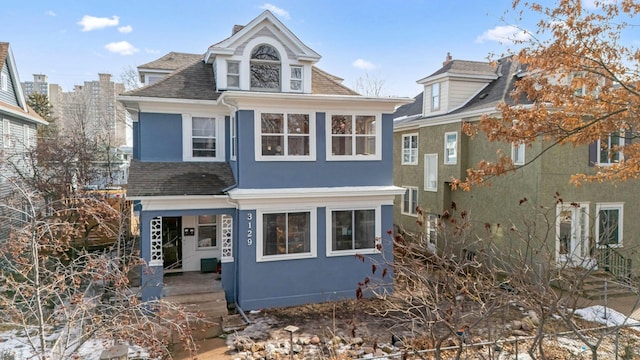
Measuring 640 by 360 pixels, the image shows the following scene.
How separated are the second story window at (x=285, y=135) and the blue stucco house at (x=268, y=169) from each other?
0.10ft

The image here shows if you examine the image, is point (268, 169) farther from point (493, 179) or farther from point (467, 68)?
point (467, 68)

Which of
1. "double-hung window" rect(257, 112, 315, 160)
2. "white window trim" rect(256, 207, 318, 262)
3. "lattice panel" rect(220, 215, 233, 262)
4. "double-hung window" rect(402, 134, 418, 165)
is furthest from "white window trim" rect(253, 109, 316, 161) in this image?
"double-hung window" rect(402, 134, 418, 165)

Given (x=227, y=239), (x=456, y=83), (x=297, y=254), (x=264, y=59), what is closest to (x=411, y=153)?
(x=456, y=83)

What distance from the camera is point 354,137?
12766mm

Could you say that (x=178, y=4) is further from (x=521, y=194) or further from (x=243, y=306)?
(x=521, y=194)

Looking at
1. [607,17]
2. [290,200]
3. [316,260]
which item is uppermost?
[607,17]

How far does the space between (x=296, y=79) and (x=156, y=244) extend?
22.4ft

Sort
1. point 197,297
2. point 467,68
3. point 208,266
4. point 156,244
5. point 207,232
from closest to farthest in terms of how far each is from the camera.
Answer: point 197,297 < point 156,244 < point 208,266 < point 207,232 < point 467,68

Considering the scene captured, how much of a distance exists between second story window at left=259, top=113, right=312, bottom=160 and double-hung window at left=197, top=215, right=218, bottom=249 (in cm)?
384

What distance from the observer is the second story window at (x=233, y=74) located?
13445 millimetres

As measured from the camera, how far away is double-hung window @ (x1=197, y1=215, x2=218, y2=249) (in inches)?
561

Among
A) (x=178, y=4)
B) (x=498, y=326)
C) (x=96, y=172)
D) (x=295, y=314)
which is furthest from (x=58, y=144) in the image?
(x=498, y=326)

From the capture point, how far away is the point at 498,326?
10438 millimetres

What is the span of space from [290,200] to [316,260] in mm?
2029
